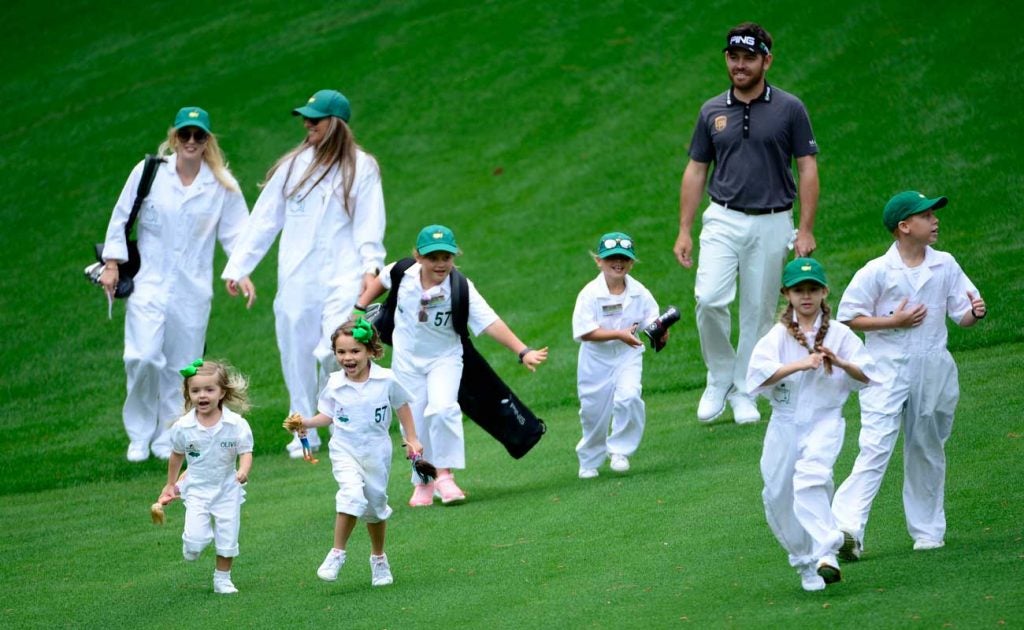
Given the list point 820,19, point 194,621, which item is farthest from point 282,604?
point 820,19

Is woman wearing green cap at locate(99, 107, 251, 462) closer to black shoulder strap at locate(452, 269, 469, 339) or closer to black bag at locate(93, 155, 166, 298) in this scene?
black bag at locate(93, 155, 166, 298)

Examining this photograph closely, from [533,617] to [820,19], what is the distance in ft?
51.7

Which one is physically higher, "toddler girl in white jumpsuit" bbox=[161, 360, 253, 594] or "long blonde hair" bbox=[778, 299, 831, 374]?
"long blonde hair" bbox=[778, 299, 831, 374]

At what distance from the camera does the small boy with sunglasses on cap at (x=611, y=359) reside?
9.71 meters

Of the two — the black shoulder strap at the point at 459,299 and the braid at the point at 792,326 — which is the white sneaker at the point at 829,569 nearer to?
the braid at the point at 792,326

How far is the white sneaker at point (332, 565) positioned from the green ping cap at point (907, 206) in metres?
3.13

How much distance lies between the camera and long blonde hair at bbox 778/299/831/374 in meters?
6.84

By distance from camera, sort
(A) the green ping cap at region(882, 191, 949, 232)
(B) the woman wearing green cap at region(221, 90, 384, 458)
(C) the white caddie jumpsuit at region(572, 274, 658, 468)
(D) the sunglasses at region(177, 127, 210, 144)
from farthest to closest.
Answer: (D) the sunglasses at region(177, 127, 210, 144), (B) the woman wearing green cap at region(221, 90, 384, 458), (C) the white caddie jumpsuit at region(572, 274, 658, 468), (A) the green ping cap at region(882, 191, 949, 232)

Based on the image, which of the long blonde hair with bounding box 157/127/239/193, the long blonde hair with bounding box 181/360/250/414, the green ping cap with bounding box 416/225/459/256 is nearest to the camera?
the long blonde hair with bounding box 181/360/250/414

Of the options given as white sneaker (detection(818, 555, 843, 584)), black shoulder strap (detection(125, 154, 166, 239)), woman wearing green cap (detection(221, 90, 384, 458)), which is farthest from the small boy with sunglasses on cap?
black shoulder strap (detection(125, 154, 166, 239))

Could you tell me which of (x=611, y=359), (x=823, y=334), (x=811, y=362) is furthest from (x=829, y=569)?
(x=611, y=359)

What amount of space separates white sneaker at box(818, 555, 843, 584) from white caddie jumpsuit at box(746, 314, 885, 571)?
0.09 meters

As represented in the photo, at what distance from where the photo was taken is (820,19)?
823 inches

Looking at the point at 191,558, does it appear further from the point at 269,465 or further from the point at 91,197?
the point at 91,197
